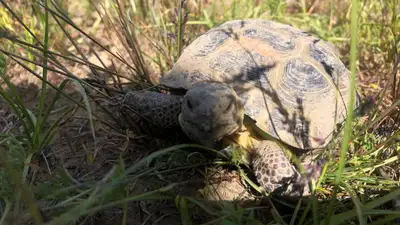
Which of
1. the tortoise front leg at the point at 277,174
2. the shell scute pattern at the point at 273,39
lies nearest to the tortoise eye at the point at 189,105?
the tortoise front leg at the point at 277,174

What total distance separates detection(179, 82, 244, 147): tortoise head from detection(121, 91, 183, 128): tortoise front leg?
0.78 feet

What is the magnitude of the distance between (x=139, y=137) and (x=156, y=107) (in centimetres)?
22

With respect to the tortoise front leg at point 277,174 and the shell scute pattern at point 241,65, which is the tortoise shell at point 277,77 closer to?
the shell scute pattern at point 241,65

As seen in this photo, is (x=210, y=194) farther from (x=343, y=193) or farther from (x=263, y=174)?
(x=343, y=193)

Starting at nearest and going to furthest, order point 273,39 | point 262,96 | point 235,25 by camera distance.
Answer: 1. point 262,96
2. point 273,39
3. point 235,25

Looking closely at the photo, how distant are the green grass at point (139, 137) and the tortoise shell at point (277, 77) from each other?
8.2 inches

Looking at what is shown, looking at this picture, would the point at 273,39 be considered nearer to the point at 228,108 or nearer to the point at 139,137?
the point at 228,108

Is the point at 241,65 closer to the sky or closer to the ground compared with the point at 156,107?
closer to the sky

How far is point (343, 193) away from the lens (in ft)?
5.89

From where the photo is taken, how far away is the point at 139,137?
1993 mm

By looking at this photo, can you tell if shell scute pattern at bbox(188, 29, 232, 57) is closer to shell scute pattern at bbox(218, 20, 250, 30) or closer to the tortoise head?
shell scute pattern at bbox(218, 20, 250, 30)

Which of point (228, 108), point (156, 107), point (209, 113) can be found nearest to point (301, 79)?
point (228, 108)

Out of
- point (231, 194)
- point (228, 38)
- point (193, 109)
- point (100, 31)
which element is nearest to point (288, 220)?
point (231, 194)

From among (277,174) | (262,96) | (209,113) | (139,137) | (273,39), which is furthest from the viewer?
(273,39)
